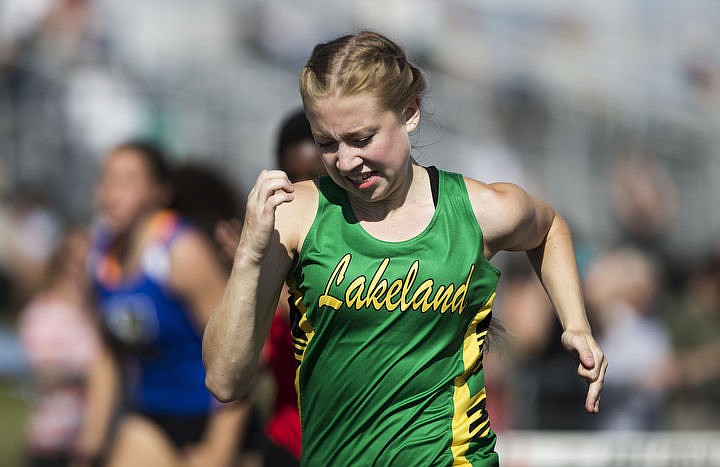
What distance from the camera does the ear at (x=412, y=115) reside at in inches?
117

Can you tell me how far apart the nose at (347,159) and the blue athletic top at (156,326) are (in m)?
2.32

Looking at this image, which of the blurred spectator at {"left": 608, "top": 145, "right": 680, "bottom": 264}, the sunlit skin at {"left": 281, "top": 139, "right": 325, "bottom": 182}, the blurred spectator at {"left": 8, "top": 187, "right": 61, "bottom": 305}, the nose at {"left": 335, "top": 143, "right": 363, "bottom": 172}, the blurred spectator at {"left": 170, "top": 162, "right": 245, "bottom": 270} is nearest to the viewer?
the nose at {"left": 335, "top": 143, "right": 363, "bottom": 172}

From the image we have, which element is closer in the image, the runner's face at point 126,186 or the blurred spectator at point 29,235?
the runner's face at point 126,186

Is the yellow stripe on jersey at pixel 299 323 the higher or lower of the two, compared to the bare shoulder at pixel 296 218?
lower

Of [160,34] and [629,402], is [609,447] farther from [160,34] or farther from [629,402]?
[160,34]

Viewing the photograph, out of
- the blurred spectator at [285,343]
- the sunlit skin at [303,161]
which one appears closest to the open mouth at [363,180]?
the blurred spectator at [285,343]

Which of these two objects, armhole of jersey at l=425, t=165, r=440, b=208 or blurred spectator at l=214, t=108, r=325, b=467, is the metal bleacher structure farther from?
armhole of jersey at l=425, t=165, r=440, b=208

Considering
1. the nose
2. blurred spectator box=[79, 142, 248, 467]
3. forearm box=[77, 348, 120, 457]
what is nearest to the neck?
the nose

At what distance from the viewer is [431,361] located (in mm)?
2959

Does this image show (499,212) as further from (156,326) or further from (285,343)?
(156,326)

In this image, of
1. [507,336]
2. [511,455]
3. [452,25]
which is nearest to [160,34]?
[452,25]

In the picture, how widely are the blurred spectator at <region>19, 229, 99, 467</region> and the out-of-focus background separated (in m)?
0.55

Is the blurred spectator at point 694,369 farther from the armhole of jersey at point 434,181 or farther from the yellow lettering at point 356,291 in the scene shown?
the yellow lettering at point 356,291

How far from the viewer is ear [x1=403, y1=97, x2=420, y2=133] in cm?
296
